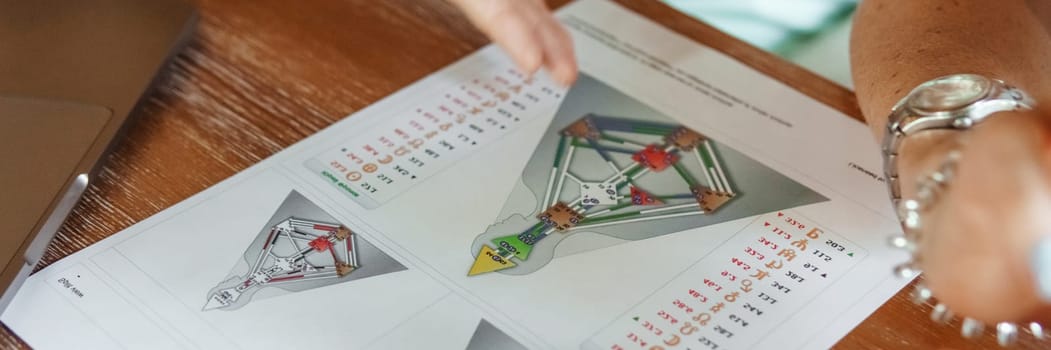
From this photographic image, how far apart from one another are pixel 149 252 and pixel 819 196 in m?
0.34

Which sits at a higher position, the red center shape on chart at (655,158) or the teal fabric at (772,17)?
the teal fabric at (772,17)

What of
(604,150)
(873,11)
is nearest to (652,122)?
(604,150)

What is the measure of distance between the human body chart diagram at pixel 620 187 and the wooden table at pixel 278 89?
0.09m

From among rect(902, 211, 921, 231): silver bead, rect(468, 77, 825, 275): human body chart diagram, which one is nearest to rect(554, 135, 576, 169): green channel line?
rect(468, 77, 825, 275): human body chart diagram

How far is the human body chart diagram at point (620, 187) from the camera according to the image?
500 millimetres

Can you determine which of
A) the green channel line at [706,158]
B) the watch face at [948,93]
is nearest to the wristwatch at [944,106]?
the watch face at [948,93]

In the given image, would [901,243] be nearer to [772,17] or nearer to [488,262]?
[488,262]

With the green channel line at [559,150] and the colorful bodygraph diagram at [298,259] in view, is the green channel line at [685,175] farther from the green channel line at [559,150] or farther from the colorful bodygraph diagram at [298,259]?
the colorful bodygraph diagram at [298,259]

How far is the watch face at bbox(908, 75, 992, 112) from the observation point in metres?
0.45

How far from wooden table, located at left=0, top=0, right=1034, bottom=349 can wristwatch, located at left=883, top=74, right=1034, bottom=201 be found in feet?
0.24

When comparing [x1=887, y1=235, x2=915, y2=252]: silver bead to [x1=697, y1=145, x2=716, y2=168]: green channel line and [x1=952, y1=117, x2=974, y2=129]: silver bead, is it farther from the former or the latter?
[x1=697, y1=145, x2=716, y2=168]: green channel line

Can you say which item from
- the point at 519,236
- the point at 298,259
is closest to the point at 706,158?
the point at 519,236

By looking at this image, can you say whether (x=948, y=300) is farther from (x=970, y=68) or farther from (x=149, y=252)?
(x=149, y=252)

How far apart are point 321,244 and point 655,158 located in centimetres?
19
